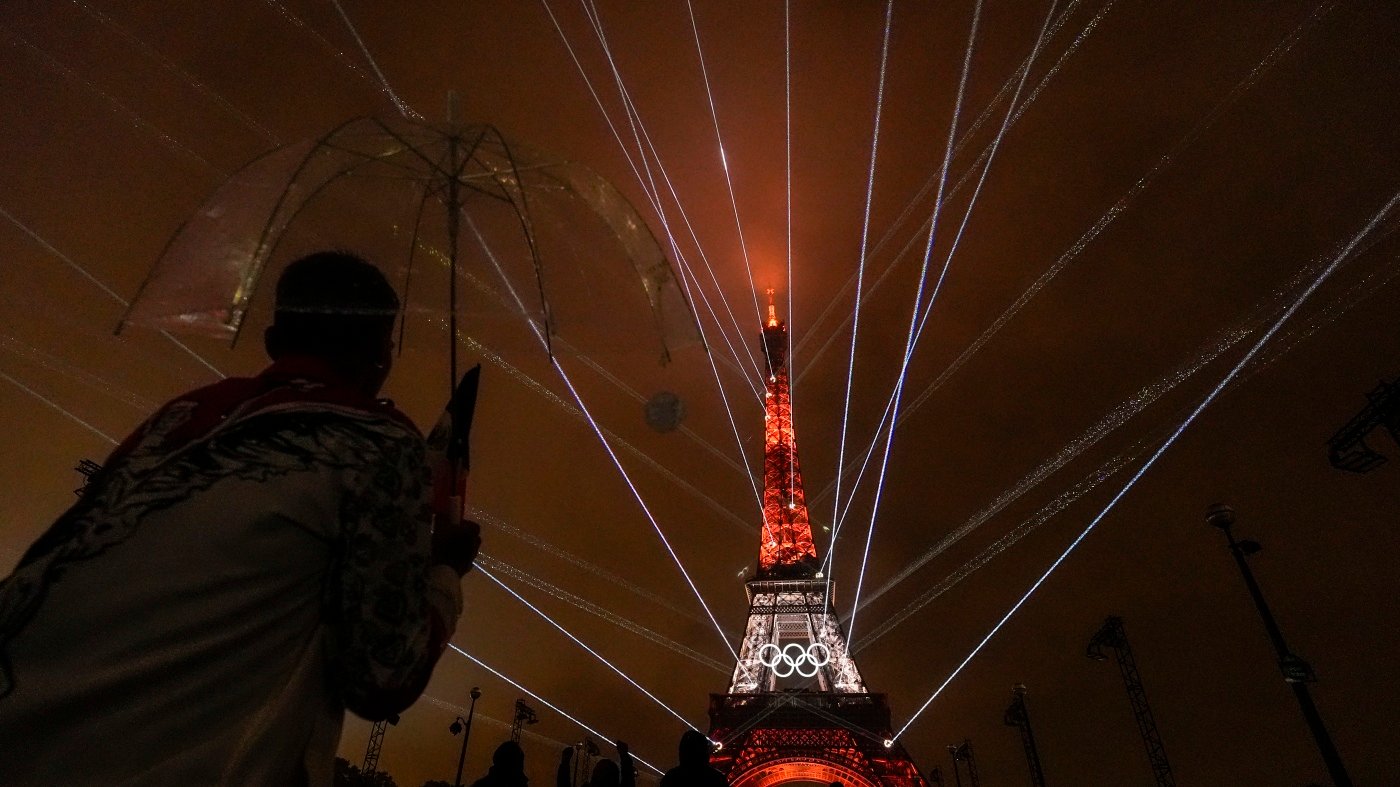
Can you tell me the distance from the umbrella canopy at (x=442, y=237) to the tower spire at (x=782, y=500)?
35863mm

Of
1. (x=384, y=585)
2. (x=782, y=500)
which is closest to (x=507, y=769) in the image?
(x=384, y=585)

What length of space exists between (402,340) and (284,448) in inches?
91.9

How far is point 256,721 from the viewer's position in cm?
156

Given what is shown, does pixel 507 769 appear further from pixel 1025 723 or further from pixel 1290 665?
pixel 1025 723

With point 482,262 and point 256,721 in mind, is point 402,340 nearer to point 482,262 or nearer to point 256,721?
point 482,262

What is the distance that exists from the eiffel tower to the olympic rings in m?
0.05

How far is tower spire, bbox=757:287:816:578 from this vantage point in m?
40.8

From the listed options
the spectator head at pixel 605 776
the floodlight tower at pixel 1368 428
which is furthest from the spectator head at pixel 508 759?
the floodlight tower at pixel 1368 428

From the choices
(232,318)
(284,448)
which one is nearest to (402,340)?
(232,318)

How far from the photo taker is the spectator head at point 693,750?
4992mm

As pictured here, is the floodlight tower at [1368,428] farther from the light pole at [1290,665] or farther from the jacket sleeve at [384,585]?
the jacket sleeve at [384,585]

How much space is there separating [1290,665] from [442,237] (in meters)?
14.4

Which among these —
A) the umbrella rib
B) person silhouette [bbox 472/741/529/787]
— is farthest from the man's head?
person silhouette [bbox 472/741/529/787]

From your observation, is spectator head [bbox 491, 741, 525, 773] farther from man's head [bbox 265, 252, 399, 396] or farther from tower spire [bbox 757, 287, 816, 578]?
tower spire [bbox 757, 287, 816, 578]
